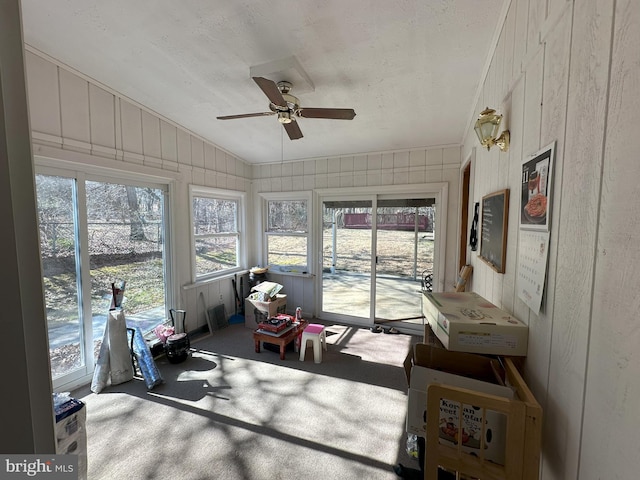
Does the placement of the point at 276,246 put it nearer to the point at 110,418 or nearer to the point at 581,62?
the point at 110,418

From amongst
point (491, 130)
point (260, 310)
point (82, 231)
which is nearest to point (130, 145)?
point (82, 231)

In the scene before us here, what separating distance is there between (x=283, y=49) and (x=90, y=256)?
8.62 ft

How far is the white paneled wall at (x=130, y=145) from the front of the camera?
229 cm

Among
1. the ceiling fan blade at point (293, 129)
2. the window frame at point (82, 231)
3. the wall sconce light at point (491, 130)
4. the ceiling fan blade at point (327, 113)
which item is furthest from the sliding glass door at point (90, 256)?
the wall sconce light at point (491, 130)

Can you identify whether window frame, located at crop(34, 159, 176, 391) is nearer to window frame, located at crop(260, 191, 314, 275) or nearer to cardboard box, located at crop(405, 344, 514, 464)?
window frame, located at crop(260, 191, 314, 275)

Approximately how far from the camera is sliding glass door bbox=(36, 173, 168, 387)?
8.08ft

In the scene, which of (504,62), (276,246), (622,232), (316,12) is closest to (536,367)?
(622,232)

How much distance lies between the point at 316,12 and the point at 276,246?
3513 millimetres

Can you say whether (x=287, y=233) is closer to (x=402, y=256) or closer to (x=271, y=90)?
(x=402, y=256)

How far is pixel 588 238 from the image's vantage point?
2.33ft

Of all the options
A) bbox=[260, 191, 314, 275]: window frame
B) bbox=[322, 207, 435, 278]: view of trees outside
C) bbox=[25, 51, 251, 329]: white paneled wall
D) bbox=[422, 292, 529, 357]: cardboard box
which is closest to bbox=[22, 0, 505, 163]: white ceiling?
bbox=[25, 51, 251, 329]: white paneled wall

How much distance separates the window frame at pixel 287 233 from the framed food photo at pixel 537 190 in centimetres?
337

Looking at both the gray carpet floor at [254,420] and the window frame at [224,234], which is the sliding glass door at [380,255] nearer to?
the gray carpet floor at [254,420]

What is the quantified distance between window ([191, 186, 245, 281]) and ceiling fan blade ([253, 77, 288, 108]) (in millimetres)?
2176
